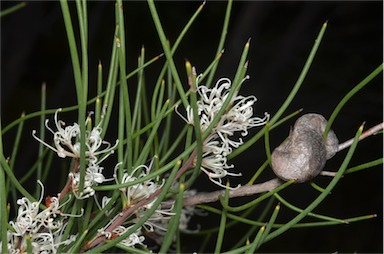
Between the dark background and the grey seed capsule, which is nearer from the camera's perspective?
the grey seed capsule

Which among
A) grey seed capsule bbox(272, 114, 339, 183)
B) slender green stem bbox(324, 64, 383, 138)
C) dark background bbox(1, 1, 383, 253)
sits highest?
slender green stem bbox(324, 64, 383, 138)

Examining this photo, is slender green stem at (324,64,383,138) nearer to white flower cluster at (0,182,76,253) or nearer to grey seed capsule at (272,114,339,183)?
grey seed capsule at (272,114,339,183)

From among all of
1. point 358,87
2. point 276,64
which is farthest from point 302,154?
point 276,64

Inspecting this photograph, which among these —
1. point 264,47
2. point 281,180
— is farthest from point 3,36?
point 281,180

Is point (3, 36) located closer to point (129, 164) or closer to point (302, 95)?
point (302, 95)

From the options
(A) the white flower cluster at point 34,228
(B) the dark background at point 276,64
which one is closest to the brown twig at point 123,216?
(A) the white flower cluster at point 34,228

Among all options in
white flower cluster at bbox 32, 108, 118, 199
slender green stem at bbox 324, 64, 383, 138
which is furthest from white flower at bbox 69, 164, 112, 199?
slender green stem at bbox 324, 64, 383, 138
